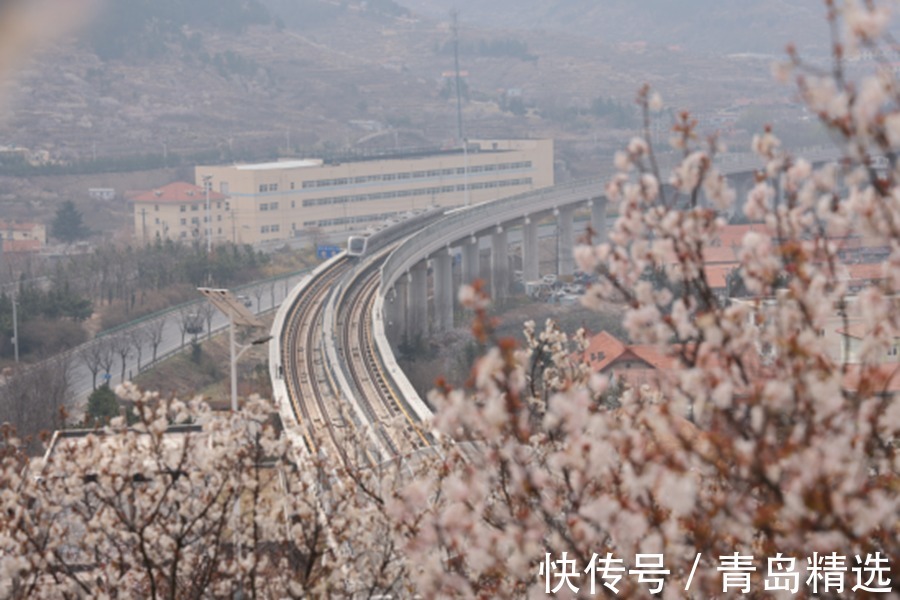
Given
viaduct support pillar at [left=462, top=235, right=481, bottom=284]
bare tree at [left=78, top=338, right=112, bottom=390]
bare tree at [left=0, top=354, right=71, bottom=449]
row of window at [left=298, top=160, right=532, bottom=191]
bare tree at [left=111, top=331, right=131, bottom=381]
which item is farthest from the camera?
row of window at [left=298, top=160, right=532, bottom=191]

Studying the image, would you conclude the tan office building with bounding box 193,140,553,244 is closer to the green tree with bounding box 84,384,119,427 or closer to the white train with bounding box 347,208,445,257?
the white train with bounding box 347,208,445,257

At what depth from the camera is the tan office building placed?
1969 centimetres

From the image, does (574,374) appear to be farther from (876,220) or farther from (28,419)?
(28,419)

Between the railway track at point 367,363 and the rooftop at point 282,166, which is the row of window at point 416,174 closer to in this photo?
the rooftop at point 282,166

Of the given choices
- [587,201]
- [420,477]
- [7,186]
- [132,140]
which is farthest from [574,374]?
[132,140]

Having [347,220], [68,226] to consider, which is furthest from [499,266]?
[68,226]

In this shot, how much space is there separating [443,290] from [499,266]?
196cm

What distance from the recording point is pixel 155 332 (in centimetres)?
1253

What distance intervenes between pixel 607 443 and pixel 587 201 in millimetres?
16190

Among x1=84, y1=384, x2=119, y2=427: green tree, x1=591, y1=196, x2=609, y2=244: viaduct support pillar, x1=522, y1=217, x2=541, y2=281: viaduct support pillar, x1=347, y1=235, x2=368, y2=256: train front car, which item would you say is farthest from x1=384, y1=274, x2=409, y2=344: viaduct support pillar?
x1=591, y1=196, x2=609, y2=244: viaduct support pillar

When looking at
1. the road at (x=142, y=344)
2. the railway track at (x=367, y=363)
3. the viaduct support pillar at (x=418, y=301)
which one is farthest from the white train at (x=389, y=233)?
the road at (x=142, y=344)

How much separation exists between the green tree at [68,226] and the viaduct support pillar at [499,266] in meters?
6.74

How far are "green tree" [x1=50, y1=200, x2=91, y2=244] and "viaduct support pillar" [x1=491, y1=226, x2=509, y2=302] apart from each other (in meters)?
6.74

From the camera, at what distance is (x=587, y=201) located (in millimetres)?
18016
